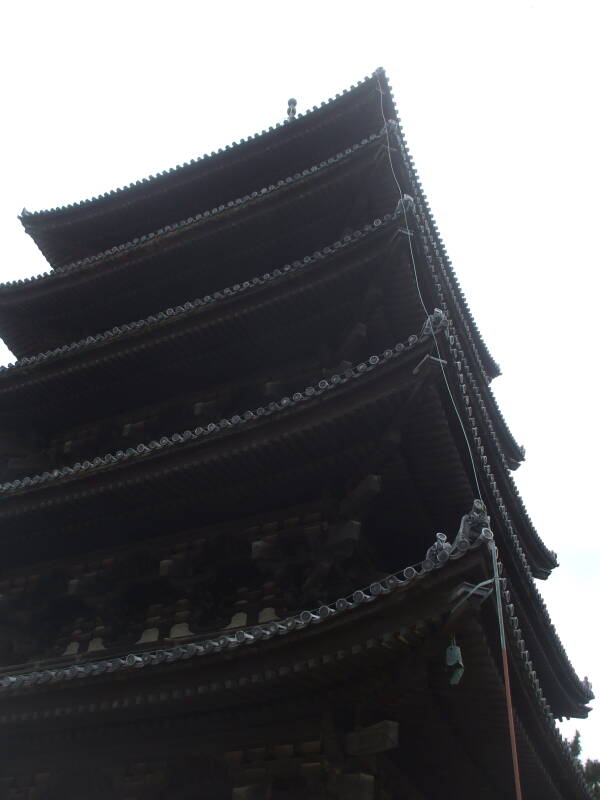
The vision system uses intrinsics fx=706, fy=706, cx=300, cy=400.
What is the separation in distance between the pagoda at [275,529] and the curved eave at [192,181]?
133 millimetres

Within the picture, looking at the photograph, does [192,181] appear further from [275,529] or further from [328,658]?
[328,658]

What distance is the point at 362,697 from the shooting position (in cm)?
691

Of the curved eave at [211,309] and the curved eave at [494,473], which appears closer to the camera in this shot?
the curved eave at [494,473]

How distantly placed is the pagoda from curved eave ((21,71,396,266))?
0.44 feet

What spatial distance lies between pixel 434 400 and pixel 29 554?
6.41 m

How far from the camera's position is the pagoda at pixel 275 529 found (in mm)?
6801

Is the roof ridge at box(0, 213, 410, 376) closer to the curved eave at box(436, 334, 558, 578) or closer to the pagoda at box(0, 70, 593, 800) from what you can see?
the pagoda at box(0, 70, 593, 800)

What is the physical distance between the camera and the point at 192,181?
1588cm

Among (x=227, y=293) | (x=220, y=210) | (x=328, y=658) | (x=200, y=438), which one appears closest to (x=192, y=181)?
(x=220, y=210)

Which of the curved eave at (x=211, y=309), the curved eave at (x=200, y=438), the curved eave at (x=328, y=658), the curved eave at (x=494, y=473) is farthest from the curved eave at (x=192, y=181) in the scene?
the curved eave at (x=328, y=658)

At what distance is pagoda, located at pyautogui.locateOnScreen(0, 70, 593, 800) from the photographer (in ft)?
22.3

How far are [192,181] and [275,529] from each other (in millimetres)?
9668

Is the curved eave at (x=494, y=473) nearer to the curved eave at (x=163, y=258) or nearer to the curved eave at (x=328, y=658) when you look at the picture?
the curved eave at (x=328, y=658)

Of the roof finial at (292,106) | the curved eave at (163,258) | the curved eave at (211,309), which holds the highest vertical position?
the roof finial at (292,106)
